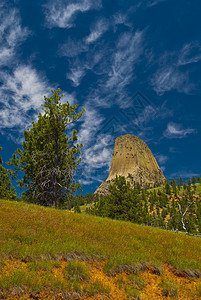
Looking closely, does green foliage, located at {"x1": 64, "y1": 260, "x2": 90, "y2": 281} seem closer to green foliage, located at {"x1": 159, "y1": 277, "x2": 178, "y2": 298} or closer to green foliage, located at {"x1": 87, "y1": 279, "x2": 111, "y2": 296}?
green foliage, located at {"x1": 87, "y1": 279, "x2": 111, "y2": 296}

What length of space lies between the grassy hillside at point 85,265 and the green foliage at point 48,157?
10504mm

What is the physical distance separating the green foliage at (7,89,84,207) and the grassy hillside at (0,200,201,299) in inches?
414

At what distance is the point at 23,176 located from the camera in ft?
61.9

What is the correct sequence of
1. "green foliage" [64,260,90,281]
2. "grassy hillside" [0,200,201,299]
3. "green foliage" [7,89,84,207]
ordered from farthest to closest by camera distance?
1. "green foliage" [7,89,84,207]
2. "green foliage" [64,260,90,281]
3. "grassy hillside" [0,200,201,299]

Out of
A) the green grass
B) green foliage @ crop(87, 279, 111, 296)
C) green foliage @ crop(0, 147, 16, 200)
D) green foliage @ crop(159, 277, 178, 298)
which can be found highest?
green foliage @ crop(0, 147, 16, 200)

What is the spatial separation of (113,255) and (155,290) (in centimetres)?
164

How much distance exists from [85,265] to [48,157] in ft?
49.4

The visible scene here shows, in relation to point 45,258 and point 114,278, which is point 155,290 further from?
point 45,258

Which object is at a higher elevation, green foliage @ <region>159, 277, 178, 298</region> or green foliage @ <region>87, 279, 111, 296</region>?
green foliage @ <region>159, 277, 178, 298</region>

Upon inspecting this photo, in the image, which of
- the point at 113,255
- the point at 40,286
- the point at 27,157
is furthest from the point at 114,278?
the point at 27,157

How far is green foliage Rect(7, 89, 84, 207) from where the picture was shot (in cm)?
1820

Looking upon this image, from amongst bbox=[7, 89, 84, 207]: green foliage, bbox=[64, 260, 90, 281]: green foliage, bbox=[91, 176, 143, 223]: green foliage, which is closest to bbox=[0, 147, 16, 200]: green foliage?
bbox=[7, 89, 84, 207]: green foliage

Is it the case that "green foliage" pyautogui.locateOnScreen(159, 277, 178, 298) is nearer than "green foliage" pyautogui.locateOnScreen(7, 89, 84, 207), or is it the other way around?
"green foliage" pyautogui.locateOnScreen(159, 277, 178, 298)

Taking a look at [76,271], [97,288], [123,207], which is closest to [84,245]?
[76,271]
